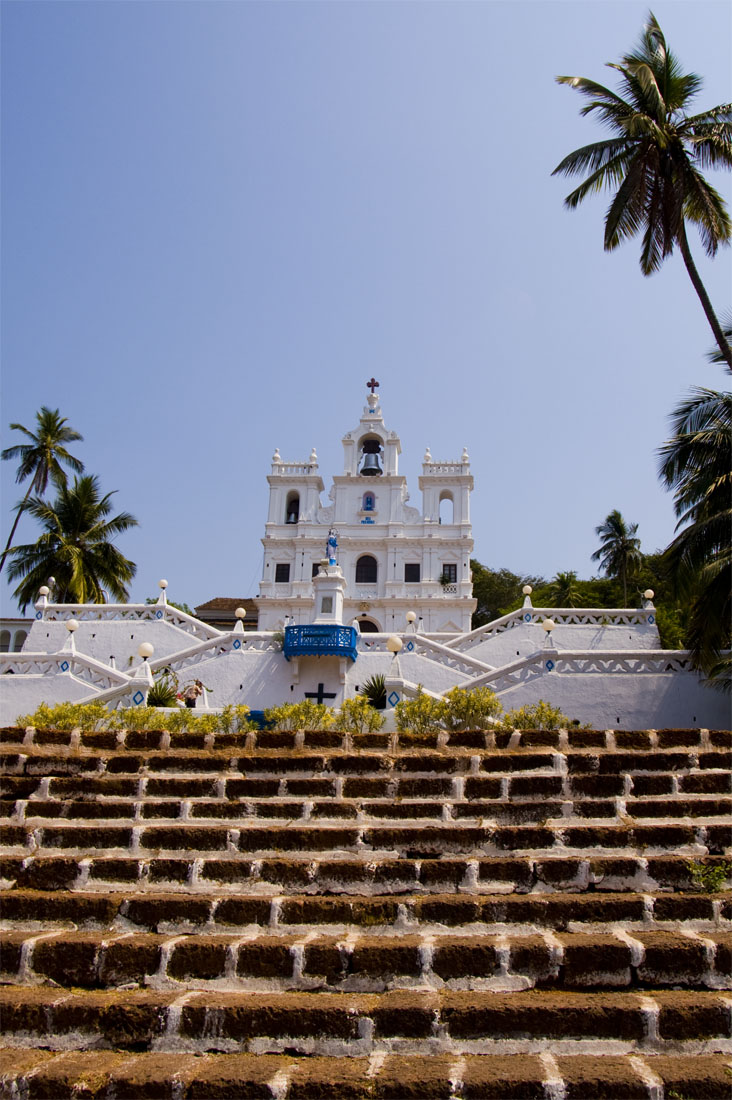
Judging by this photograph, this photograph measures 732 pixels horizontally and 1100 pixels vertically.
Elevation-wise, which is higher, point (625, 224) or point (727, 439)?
point (625, 224)

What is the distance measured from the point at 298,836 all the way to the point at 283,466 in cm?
3729

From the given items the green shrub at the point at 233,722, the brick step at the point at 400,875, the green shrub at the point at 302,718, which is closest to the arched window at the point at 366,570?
the green shrub at the point at 233,722

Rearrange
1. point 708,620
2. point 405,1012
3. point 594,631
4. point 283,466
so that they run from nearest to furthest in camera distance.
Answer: point 405,1012
point 708,620
point 594,631
point 283,466

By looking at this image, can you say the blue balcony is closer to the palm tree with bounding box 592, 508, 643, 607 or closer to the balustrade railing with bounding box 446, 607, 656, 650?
the balustrade railing with bounding box 446, 607, 656, 650

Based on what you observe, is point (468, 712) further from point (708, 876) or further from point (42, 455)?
point (42, 455)

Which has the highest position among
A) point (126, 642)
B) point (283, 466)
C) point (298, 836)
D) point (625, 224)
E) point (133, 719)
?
point (283, 466)

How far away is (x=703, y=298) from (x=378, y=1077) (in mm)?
16020

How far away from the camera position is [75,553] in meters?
28.6

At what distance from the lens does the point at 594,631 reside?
22.0 meters

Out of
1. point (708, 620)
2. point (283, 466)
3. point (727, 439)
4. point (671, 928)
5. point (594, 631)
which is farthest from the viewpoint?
point (283, 466)

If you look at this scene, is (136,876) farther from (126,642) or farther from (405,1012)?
(126,642)

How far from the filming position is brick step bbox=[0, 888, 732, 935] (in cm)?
592

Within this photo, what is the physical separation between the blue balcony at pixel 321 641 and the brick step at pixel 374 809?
1049 cm

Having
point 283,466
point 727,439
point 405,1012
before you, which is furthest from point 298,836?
point 283,466
